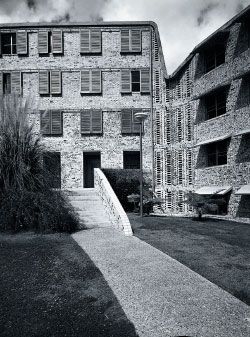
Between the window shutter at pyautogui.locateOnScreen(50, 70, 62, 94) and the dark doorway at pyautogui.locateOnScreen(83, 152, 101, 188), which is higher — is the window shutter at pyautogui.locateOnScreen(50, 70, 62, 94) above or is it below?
above

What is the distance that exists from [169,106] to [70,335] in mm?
14841

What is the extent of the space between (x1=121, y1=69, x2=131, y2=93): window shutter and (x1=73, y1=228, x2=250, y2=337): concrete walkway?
12815mm

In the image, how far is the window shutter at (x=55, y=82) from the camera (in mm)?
16719

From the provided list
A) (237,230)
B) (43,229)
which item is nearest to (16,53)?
(43,229)

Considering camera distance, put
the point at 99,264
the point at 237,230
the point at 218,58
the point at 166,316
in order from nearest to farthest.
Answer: the point at 166,316 < the point at 99,264 < the point at 237,230 < the point at 218,58

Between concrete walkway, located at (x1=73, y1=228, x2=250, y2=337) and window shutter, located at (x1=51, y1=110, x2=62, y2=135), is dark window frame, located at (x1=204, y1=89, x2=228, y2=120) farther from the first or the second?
concrete walkway, located at (x1=73, y1=228, x2=250, y2=337)

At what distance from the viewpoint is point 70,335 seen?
114 inches

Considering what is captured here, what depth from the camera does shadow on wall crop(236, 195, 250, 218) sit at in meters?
12.0

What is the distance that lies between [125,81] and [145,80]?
1.25 metres

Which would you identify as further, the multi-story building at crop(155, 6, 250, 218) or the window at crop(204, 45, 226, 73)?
the window at crop(204, 45, 226, 73)

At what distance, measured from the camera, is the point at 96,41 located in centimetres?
1686

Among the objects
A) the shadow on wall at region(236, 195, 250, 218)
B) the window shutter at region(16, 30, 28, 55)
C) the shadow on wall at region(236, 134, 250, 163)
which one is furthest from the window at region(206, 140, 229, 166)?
the window shutter at region(16, 30, 28, 55)

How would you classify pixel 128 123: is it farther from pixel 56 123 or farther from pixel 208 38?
pixel 208 38

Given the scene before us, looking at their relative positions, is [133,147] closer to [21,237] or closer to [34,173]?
[34,173]
